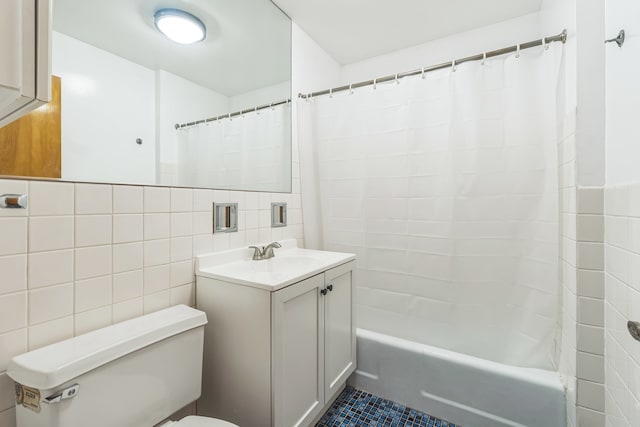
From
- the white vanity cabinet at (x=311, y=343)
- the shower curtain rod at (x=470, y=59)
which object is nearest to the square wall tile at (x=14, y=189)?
the white vanity cabinet at (x=311, y=343)

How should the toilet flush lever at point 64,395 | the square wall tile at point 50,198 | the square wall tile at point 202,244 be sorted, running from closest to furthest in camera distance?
the toilet flush lever at point 64,395 < the square wall tile at point 50,198 < the square wall tile at point 202,244

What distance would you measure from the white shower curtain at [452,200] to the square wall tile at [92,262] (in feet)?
3.87

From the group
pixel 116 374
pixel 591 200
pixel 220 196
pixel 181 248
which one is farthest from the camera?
pixel 220 196

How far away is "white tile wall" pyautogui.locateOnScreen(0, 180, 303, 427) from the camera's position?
79cm

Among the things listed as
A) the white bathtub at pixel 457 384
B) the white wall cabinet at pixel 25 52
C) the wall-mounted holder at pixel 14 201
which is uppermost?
the white wall cabinet at pixel 25 52

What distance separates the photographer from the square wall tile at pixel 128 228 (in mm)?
983

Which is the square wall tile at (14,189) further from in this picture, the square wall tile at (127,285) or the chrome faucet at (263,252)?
the chrome faucet at (263,252)

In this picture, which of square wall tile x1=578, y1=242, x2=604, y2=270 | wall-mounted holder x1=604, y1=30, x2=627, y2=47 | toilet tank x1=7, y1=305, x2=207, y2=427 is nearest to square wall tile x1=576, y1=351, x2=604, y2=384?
square wall tile x1=578, y1=242, x2=604, y2=270

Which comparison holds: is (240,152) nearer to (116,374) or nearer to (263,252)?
(263,252)

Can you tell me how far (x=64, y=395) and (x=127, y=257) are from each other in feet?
1.41

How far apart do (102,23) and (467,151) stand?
1690 mm

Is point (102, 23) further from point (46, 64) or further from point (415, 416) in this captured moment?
point (415, 416)

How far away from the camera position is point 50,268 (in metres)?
0.84

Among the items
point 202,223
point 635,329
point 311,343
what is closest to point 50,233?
point 202,223
